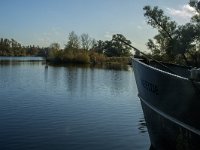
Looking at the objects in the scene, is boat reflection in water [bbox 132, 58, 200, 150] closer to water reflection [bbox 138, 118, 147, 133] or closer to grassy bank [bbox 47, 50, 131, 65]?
water reflection [bbox 138, 118, 147, 133]

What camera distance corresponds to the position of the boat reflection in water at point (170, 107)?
356 inches

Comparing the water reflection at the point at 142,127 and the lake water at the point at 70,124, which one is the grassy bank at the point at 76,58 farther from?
the water reflection at the point at 142,127

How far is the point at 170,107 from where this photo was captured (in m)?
10.1

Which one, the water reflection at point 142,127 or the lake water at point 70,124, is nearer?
the lake water at point 70,124

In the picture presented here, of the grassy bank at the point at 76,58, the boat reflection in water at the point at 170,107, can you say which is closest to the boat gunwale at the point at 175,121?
the boat reflection in water at the point at 170,107

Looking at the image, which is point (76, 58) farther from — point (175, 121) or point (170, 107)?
point (175, 121)

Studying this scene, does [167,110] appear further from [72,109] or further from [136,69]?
[72,109]

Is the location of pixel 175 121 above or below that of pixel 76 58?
above

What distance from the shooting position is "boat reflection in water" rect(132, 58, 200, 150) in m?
9.04

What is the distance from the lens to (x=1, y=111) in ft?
68.3

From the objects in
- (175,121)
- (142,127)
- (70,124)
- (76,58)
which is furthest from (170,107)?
(76,58)

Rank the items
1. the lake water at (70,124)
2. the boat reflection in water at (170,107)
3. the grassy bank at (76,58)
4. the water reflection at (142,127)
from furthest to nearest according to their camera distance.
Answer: the grassy bank at (76,58) → the water reflection at (142,127) → the lake water at (70,124) → the boat reflection in water at (170,107)

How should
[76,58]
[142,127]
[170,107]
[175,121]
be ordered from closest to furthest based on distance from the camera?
1. [175,121]
2. [170,107]
3. [142,127]
4. [76,58]

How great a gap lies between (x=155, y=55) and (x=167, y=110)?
29.9 m
